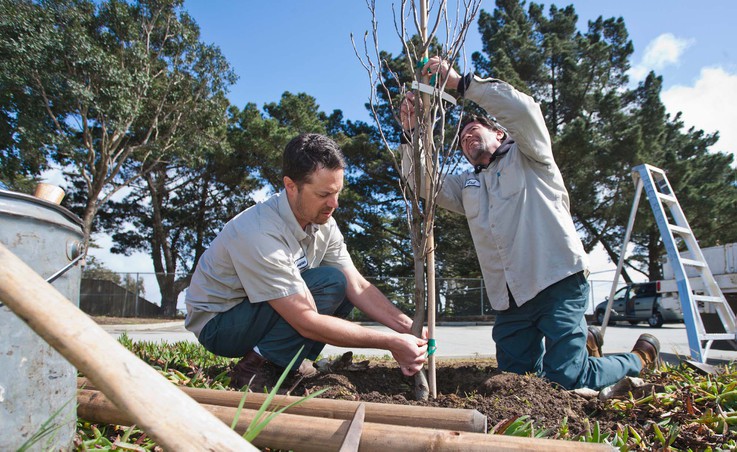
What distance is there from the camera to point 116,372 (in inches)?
31.6

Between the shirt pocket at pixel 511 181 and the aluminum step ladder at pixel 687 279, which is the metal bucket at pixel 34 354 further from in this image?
the aluminum step ladder at pixel 687 279

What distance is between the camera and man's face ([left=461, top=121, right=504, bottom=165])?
10.8 ft

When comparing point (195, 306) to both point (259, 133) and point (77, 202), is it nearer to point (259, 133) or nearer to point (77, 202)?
point (259, 133)

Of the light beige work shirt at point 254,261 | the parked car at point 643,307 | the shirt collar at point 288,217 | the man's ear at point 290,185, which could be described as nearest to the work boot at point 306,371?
the light beige work shirt at point 254,261

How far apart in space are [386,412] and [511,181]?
6.33 feet

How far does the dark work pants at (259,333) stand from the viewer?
8.81 feet

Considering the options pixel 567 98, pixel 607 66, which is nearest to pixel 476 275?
pixel 567 98

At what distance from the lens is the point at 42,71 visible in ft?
47.0

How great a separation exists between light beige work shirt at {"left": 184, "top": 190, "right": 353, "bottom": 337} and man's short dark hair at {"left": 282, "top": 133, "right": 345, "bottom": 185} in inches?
7.7

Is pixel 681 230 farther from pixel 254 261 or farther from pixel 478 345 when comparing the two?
pixel 254 261

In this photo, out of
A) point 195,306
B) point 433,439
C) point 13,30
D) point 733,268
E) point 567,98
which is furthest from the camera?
point 567,98

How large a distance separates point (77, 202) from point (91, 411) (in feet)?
89.2

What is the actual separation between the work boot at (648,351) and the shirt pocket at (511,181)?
151cm

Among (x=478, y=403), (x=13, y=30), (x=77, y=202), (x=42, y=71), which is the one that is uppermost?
(x=13, y=30)
